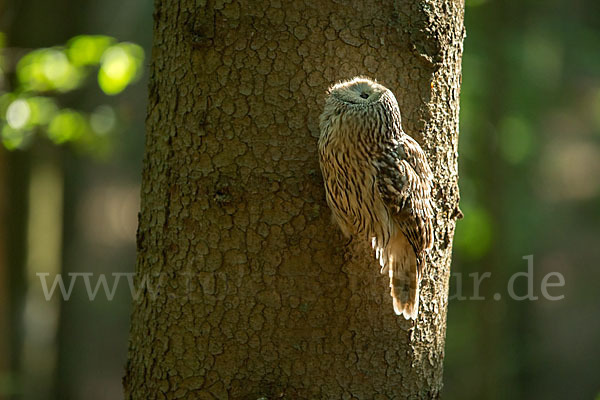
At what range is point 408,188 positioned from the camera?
2.71 meters

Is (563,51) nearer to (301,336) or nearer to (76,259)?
(76,259)

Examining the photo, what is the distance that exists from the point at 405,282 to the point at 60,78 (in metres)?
4.04

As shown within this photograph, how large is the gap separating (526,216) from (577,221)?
8.83ft

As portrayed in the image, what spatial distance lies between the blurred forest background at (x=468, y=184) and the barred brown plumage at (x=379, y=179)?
2661 mm

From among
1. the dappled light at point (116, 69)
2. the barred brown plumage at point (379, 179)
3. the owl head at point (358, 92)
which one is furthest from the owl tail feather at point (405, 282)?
the dappled light at point (116, 69)

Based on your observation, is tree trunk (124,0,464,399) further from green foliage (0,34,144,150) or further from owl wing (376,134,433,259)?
green foliage (0,34,144,150)

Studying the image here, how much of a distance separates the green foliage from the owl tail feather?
285 centimetres

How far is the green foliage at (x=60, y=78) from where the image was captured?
4.79m

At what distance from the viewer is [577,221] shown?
14.1m

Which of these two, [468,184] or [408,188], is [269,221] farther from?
[468,184]

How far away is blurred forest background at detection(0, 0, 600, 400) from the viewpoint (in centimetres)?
684

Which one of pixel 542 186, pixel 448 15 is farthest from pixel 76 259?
pixel 542 186

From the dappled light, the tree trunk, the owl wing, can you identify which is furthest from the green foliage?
the owl wing

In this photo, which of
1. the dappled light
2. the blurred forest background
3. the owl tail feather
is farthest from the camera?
the blurred forest background
